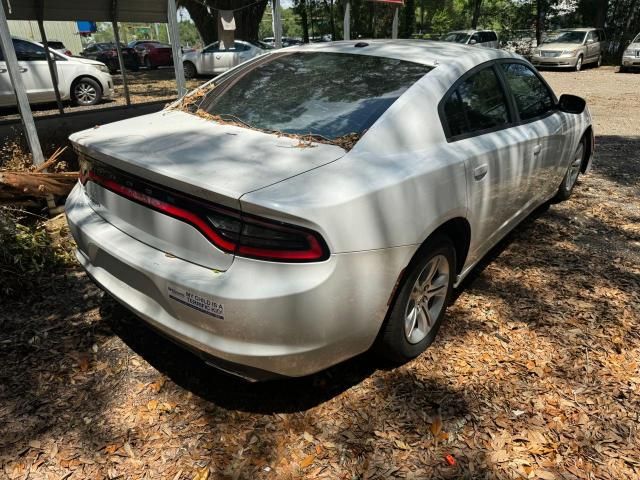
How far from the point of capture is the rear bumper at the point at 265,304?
1.89 metres

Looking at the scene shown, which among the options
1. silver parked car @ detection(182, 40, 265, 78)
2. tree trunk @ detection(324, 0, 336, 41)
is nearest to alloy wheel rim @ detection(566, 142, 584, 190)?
silver parked car @ detection(182, 40, 265, 78)

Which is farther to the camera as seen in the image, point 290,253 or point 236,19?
point 236,19

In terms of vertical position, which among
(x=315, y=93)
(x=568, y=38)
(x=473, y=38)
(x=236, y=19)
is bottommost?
(x=568, y=38)

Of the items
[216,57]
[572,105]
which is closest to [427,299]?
[572,105]

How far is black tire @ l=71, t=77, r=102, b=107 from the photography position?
11133 millimetres

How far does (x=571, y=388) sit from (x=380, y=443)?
111 centimetres

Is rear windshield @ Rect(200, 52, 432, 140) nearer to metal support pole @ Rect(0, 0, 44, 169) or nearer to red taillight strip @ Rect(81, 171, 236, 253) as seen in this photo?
red taillight strip @ Rect(81, 171, 236, 253)

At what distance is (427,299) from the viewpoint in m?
2.78

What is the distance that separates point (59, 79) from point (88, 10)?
5339 mm

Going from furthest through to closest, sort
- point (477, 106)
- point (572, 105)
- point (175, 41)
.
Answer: point (175, 41) → point (572, 105) → point (477, 106)

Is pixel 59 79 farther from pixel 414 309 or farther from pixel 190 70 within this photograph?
pixel 414 309

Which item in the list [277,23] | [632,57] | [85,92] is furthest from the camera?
[632,57]

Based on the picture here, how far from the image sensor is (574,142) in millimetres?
4551

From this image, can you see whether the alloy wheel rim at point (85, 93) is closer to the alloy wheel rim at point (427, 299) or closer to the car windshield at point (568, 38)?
the alloy wheel rim at point (427, 299)
